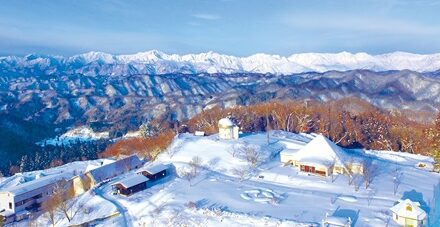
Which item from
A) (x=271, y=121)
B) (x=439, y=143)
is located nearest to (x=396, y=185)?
(x=439, y=143)

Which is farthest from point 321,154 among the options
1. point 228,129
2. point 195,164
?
point 228,129

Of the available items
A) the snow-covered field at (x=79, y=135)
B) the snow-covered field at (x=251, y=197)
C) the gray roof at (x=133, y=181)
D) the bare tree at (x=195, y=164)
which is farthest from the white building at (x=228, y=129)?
the snow-covered field at (x=79, y=135)

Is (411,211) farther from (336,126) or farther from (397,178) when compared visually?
(336,126)

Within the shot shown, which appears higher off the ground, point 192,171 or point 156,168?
point 156,168

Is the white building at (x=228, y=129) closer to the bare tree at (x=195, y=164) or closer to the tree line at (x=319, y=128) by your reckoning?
the tree line at (x=319, y=128)

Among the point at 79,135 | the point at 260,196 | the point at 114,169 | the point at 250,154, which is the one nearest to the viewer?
the point at 260,196

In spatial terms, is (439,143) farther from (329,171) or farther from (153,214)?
(153,214)

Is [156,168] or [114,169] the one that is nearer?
[156,168]

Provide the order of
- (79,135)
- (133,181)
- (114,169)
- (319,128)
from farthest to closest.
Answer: (79,135) < (319,128) < (114,169) < (133,181)

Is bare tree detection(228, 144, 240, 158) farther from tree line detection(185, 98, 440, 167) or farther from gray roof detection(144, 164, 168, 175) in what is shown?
tree line detection(185, 98, 440, 167)
